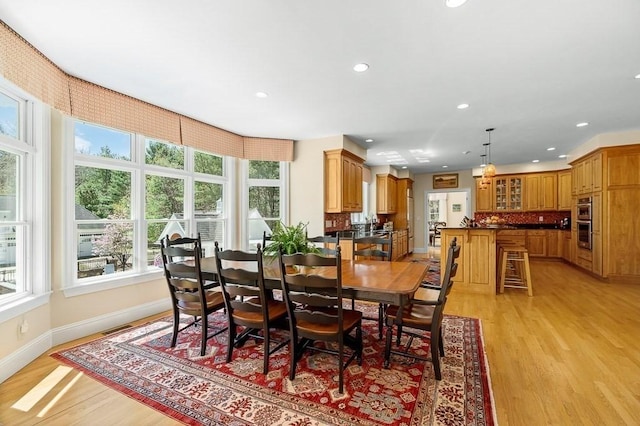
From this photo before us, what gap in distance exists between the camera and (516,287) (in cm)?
469

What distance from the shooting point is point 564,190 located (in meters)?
7.86

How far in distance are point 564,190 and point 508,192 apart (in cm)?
123

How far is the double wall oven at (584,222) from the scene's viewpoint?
19.4ft

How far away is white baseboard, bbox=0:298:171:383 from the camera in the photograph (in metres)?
2.43

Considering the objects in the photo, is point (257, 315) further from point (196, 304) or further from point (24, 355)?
point (24, 355)

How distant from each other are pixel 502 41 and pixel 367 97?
144 cm

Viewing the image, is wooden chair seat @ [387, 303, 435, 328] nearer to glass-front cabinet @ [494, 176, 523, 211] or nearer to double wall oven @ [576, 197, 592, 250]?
double wall oven @ [576, 197, 592, 250]

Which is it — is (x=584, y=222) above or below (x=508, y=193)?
below

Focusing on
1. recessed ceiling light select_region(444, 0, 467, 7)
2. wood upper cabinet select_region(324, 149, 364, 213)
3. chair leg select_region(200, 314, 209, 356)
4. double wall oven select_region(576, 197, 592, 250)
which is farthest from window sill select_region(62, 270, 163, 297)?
double wall oven select_region(576, 197, 592, 250)

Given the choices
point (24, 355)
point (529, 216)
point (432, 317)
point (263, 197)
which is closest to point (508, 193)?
point (529, 216)

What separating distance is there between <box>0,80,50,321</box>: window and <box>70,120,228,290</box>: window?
1.22 feet

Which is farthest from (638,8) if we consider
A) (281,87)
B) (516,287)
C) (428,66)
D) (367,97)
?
(516,287)

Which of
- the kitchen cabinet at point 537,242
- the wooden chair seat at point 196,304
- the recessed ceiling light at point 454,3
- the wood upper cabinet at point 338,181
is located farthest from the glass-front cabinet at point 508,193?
the wooden chair seat at point 196,304

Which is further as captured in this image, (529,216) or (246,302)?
(529,216)
